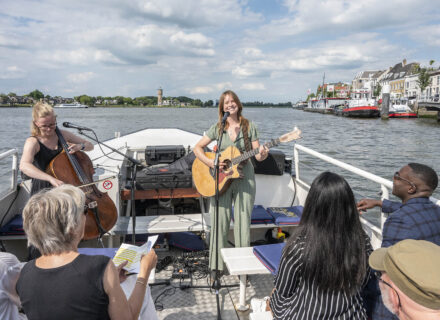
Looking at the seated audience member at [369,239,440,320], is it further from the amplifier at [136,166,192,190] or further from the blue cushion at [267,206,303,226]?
the amplifier at [136,166,192,190]

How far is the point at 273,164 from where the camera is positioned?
4715mm

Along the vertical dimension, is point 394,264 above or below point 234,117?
below

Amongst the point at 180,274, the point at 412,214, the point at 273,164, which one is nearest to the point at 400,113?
the point at 273,164

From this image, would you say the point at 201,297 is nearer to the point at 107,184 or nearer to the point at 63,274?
the point at 107,184

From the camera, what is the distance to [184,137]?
26.4 feet

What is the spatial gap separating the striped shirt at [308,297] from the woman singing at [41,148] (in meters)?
2.06

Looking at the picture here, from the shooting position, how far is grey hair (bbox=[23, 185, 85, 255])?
1406 millimetres

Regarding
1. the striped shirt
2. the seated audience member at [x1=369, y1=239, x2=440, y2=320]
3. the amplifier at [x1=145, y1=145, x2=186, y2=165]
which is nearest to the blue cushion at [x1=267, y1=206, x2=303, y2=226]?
the striped shirt

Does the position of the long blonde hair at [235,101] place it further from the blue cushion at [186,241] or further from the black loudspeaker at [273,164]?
the blue cushion at [186,241]

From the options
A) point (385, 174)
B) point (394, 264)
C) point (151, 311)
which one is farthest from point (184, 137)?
point (385, 174)

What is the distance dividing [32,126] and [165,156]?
3.00 m

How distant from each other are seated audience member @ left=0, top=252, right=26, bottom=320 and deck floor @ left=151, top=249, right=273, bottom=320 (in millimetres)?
1560

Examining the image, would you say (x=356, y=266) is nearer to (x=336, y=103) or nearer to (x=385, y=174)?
(x=385, y=174)

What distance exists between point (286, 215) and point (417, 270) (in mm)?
3088
